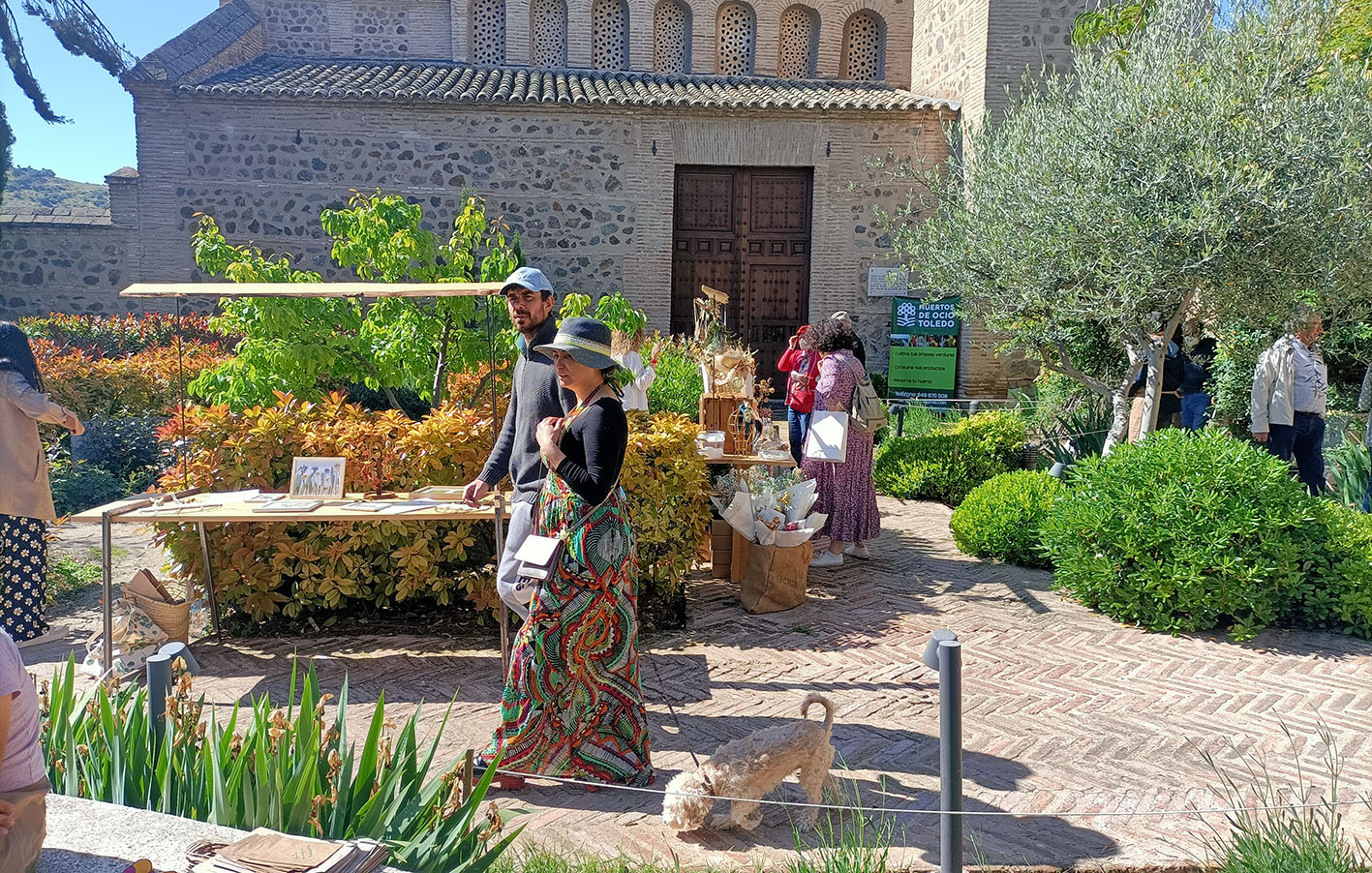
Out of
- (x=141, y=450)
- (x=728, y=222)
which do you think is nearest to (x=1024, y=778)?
(x=141, y=450)

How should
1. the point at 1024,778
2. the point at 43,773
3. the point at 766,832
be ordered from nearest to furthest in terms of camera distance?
the point at 43,773 < the point at 766,832 < the point at 1024,778

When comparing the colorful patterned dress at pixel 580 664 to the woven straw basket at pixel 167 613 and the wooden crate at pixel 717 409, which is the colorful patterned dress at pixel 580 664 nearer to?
the woven straw basket at pixel 167 613

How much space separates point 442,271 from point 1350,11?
29.4 ft

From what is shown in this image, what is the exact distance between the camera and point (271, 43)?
54.4ft

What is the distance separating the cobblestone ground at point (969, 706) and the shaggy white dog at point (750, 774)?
0.10 m

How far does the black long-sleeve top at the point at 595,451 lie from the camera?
11.2 feet

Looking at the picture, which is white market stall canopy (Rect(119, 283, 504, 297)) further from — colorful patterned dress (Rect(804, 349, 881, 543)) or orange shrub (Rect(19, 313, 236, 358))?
orange shrub (Rect(19, 313, 236, 358))

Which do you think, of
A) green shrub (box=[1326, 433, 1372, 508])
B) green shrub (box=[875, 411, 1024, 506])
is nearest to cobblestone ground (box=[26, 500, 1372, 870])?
green shrub (box=[1326, 433, 1372, 508])

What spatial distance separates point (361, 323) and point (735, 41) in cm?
1221

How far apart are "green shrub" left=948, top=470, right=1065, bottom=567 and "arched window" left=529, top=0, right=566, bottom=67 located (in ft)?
41.1

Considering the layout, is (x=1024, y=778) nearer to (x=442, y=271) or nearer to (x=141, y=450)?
(x=442, y=271)

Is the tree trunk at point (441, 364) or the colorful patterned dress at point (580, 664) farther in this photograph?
the tree trunk at point (441, 364)

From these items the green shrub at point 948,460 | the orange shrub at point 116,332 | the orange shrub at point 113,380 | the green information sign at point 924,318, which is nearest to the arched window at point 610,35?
the green information sign at point 924,318

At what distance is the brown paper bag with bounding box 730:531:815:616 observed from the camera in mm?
5996
